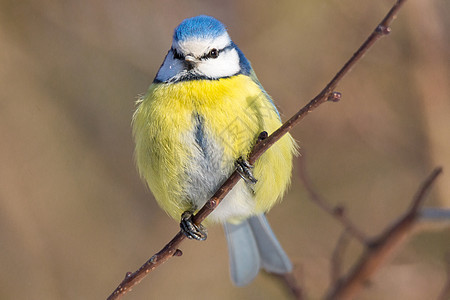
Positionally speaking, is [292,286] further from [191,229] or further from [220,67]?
[220,67]

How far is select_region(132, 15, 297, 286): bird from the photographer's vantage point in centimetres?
263

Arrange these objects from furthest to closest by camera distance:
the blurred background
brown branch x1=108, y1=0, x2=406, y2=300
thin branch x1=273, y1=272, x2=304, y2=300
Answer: the blurred background → thin branch x1=273, y1=272, x2=304, y2=300 → brown branch x1=108, y1=0, x2=406, y2=300

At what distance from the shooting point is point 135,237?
4434 millimetres

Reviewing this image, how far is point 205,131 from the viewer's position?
2625 mm

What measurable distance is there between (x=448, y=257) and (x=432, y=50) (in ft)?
5.11

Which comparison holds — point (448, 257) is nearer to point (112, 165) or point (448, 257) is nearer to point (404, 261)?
point (404, 261)

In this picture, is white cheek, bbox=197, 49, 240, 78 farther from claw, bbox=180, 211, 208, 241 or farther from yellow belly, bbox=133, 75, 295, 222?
claw, bbox=180, 211, 208, 241

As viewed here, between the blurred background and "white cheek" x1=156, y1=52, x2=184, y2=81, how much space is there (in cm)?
147

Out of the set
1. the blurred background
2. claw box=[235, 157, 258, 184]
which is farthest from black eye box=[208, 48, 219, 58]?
the blurred background

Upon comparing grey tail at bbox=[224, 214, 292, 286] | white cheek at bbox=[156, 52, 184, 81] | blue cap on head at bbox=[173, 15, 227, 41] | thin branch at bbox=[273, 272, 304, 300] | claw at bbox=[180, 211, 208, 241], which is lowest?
grey tail at bbox=[224, 214, 292, 286]

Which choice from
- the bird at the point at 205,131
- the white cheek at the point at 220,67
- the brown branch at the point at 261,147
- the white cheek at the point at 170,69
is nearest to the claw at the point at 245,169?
the bird at the point at 205,131

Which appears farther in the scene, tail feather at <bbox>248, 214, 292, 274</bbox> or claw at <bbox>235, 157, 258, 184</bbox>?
tail feather at <bbox>248, 214, 292, 274</bbox>

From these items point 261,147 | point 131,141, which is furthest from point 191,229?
point 131,141

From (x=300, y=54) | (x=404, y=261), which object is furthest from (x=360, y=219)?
(x=300, y=54)
